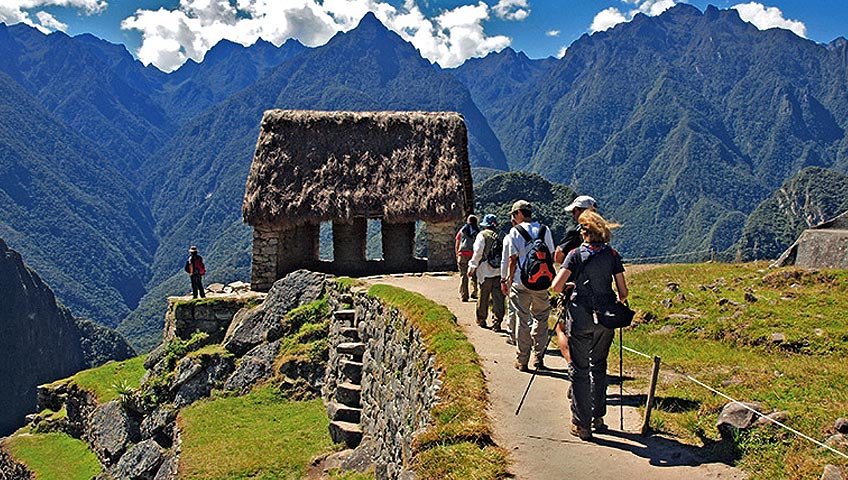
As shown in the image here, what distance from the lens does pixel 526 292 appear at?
8.97 meters

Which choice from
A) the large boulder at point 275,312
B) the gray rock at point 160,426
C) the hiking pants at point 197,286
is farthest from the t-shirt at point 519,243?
the hiking pants at point 197,286

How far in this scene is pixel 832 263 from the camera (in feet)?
52.5

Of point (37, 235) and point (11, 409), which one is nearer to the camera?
point (11, 409)

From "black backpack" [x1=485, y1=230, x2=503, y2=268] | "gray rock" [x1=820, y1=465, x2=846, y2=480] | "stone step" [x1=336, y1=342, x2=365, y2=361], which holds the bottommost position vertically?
"stone step" [x1=336, y1=342, x2=365, y2=361]

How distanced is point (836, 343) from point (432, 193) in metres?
13.0

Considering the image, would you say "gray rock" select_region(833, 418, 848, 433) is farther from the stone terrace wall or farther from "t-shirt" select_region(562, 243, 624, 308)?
the stone terrace wall

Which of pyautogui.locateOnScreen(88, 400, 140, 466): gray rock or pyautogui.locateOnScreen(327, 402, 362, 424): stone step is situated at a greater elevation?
pyautogui.locateOnScreen(327, 402, 362, 424): stone step

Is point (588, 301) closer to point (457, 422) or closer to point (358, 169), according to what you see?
point (457, 422)

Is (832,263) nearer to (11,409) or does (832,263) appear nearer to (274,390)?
(274,390)

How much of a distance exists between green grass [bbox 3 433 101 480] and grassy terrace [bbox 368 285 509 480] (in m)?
15.0

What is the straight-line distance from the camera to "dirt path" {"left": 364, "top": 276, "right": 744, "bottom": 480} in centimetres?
582

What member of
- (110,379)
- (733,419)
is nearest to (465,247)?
(733,419)

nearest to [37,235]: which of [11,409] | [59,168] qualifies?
[59,168]

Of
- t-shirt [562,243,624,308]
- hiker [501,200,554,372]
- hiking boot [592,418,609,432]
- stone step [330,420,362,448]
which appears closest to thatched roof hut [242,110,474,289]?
stone step [330,420,362,448]
